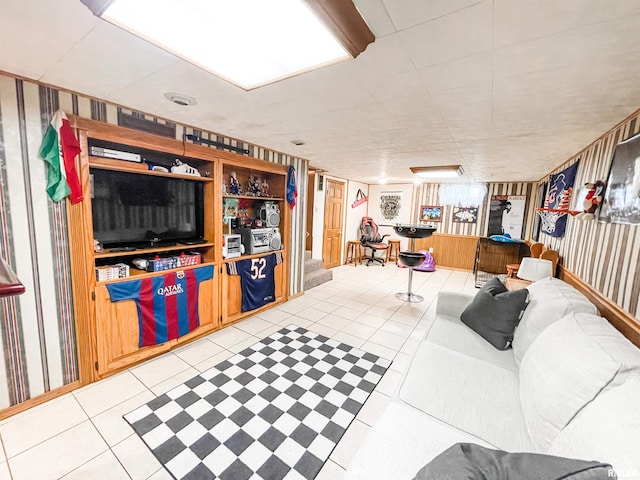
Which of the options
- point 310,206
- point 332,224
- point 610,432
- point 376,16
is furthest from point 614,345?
point 332,224

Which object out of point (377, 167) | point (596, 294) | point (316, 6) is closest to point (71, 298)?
point (316, 6)

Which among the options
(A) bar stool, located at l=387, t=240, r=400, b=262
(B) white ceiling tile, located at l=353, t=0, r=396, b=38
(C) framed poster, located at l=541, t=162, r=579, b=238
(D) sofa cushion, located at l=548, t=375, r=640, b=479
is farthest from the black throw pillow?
(A) bar stool, located at l=387, t=240, r=400, b=262

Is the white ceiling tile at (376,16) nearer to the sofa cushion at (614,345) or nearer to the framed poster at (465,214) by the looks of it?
the sofa cushion at (614,345)

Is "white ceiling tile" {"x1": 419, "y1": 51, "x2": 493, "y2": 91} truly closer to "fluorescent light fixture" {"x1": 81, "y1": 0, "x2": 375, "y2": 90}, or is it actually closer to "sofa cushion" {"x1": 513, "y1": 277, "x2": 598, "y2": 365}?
"fluorescent light fixture" {"x1": 81, "y1": 0, "x2": 375, "y2": 90}

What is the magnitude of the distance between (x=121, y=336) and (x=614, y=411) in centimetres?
307

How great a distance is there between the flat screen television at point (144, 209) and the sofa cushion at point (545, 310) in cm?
315

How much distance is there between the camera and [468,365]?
5.63 feet

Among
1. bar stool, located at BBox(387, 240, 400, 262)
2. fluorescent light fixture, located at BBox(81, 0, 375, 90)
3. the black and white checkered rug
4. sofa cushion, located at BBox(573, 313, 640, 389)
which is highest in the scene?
fluorescent light fixture, located at BBox(81, 0, 375, 90)

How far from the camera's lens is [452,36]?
116 cm

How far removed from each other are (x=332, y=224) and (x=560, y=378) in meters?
5.47

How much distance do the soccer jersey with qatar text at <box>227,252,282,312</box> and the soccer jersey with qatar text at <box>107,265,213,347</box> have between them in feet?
1.55

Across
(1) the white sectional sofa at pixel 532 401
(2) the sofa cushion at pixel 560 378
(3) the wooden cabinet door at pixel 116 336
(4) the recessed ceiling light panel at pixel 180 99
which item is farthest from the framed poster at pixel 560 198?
(3) the wooden cabinet door at pixel 116 336

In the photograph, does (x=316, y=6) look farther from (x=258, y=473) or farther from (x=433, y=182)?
(x=433, y=182)

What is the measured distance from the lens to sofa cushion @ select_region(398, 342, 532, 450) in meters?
1.23
